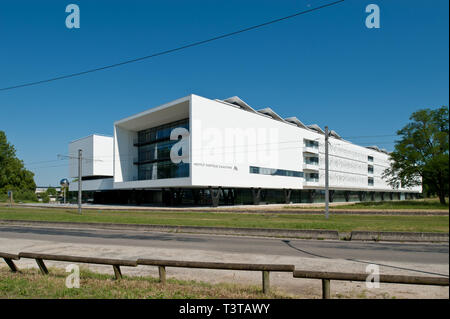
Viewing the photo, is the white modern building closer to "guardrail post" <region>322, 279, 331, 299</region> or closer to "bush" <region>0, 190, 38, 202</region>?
"bush" <region>0, 190, 38, 202</region>

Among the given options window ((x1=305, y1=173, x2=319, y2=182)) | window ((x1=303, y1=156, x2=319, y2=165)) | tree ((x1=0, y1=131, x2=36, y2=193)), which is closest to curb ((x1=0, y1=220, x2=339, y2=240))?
window ((x1=303, y1=156, x2=319, y2=165))

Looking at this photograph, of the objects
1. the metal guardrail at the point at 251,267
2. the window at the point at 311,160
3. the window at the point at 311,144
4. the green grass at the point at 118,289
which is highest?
the window at the point at 311,144

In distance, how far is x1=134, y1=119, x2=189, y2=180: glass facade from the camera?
5728 cm

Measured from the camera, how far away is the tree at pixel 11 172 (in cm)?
8850

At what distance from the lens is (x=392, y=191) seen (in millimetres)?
117188

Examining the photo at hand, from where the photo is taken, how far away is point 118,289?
705 cm

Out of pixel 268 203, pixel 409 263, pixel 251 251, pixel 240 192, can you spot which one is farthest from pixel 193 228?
pixel 268 203

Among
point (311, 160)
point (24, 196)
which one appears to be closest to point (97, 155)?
point (24, 196)

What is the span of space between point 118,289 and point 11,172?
99403 mm

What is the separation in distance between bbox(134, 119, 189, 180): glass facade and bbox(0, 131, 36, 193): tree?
41.6 meters

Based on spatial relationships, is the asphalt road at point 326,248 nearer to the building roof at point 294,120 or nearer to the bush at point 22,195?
the building roof at point 294,120

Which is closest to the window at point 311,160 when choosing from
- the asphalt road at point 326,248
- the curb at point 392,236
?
the curb at point 392,236

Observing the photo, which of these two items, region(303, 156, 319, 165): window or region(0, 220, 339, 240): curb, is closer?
region(0, 220, 339, 240): curb
